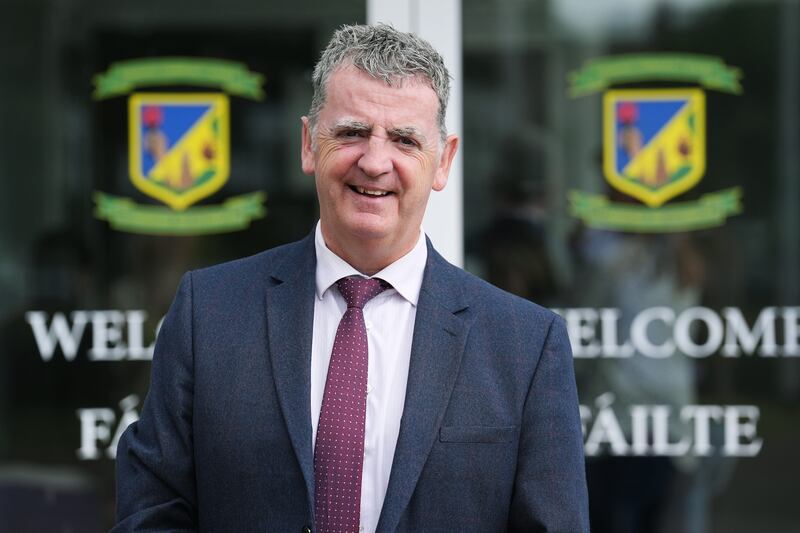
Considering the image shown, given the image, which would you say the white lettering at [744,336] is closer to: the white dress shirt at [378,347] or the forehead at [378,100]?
the white dress shirt at [378,347]

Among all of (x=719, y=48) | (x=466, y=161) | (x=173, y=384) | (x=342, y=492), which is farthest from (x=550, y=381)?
(x=719, y=48)

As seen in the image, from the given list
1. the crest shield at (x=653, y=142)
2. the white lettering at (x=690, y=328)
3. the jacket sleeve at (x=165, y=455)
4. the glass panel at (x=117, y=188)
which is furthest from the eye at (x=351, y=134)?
the white lettering at (x=690, y=328)

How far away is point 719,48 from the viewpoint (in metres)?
3.85

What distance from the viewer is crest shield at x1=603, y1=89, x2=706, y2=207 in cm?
379

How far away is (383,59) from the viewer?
78.0 inches

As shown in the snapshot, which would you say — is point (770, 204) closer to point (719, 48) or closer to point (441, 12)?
point (719, 48)

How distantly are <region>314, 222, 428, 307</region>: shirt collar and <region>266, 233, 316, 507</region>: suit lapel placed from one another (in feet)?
0.07

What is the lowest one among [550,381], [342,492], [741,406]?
[741,406]

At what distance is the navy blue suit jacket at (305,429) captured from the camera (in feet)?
6.45

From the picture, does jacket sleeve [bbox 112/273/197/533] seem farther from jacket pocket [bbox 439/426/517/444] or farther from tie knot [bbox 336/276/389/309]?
jacket pocket [bbox 439/426/517/444]

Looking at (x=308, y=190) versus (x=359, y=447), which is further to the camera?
(x=308, y=190)

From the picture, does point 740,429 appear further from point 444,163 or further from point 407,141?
point 407,141

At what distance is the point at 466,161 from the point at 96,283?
1.30m

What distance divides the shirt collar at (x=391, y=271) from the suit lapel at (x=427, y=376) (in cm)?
2
